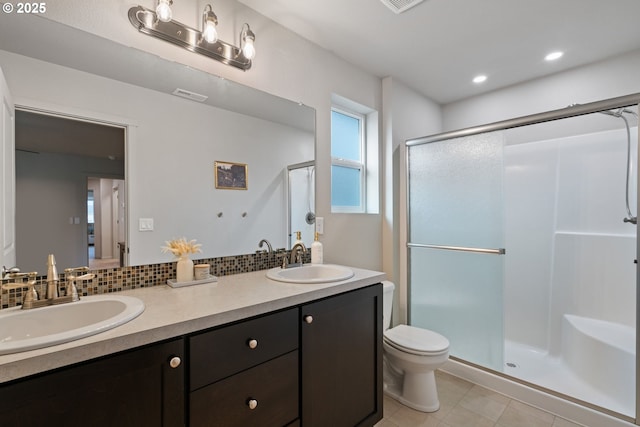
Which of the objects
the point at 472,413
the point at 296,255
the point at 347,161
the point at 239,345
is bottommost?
the point at 472,413

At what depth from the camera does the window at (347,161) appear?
2299 millimetres

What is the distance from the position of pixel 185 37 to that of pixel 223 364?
4.79 feet

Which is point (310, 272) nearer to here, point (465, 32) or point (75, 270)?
point (75, 270)

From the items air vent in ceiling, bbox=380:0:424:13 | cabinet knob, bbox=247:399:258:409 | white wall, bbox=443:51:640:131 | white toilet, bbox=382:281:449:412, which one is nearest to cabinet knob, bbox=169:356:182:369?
cabinet knob, bbox=247:399:258:409

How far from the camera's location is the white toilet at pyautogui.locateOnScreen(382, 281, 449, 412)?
1821mm

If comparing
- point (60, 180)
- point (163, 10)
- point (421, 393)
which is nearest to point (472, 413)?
point (421, 393)

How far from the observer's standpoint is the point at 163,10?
1290 millimetres

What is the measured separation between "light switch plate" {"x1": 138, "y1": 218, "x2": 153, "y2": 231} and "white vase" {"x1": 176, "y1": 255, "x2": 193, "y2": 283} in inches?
7.9

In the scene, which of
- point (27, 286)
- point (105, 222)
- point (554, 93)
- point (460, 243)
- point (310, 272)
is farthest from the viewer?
point (554, 93)

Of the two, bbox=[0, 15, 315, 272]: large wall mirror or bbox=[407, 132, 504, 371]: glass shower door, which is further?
bbox=[407, 132, 504, 371]: glass shower door

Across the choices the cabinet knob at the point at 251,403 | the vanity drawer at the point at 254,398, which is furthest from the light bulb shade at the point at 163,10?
the cabinet knob at the point at 251,403

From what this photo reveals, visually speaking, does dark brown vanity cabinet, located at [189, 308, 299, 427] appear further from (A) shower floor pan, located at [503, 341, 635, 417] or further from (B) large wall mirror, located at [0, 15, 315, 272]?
(A) shower floor pan, located at [503, 341, 635, 417]

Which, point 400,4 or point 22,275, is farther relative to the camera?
point 400,4

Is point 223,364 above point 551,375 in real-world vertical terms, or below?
above
